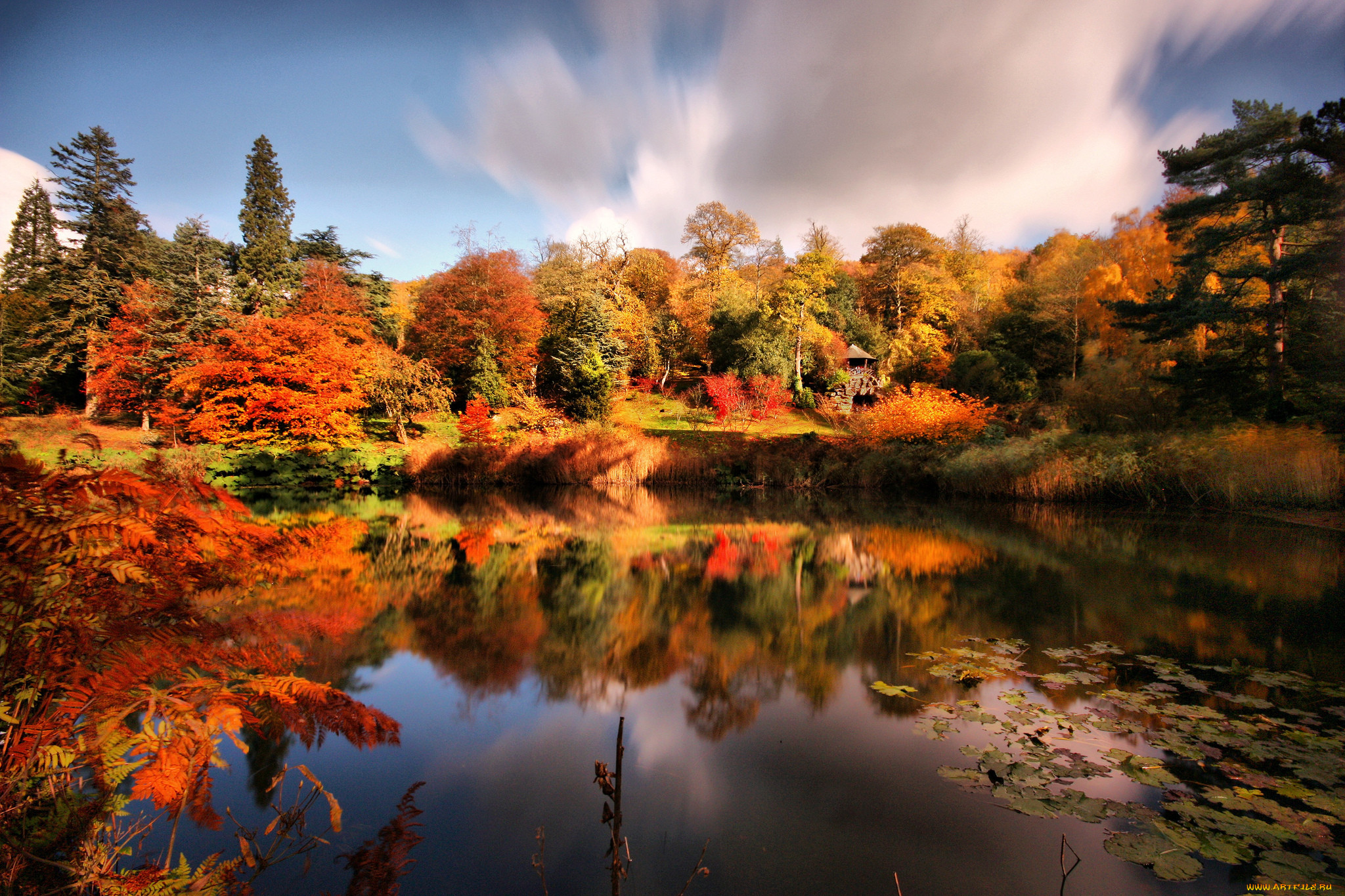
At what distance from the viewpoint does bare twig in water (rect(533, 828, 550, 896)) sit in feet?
6.23

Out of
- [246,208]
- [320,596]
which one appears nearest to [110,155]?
[246,208]

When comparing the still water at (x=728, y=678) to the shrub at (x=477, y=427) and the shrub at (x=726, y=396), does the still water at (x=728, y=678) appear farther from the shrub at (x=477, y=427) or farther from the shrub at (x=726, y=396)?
the shrub at (x=726, y=396)

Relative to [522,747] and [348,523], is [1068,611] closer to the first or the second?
[522,747]

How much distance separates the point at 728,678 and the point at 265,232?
3081 cm

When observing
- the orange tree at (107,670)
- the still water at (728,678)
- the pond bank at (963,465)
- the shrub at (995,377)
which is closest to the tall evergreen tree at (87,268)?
the pond bank at (963,465)

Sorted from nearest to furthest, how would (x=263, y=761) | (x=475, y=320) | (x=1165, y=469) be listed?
(x=263, y=761)
(x=1165, y=469)
(x=475, y=320)

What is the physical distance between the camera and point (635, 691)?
3645 millimetres

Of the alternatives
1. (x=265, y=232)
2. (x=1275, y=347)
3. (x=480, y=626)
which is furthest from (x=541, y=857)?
(x=265, y=232)

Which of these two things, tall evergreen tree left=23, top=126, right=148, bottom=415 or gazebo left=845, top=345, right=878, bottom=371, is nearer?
tall evergreen tree left=23, top=126, right=148, bottom=415

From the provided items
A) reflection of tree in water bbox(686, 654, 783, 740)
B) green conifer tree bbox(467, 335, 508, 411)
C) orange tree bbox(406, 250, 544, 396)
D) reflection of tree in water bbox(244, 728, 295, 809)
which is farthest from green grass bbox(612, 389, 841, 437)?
reflection of tree in water bbox(244, 728, 295, 809)

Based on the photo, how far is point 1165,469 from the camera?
12.3 metres

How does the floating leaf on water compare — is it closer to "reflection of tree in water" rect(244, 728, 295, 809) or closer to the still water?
the still water

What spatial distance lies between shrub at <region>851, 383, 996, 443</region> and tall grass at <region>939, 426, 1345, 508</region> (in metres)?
1.31

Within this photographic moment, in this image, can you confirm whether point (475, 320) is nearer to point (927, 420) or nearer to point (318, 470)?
point (318, 470)
